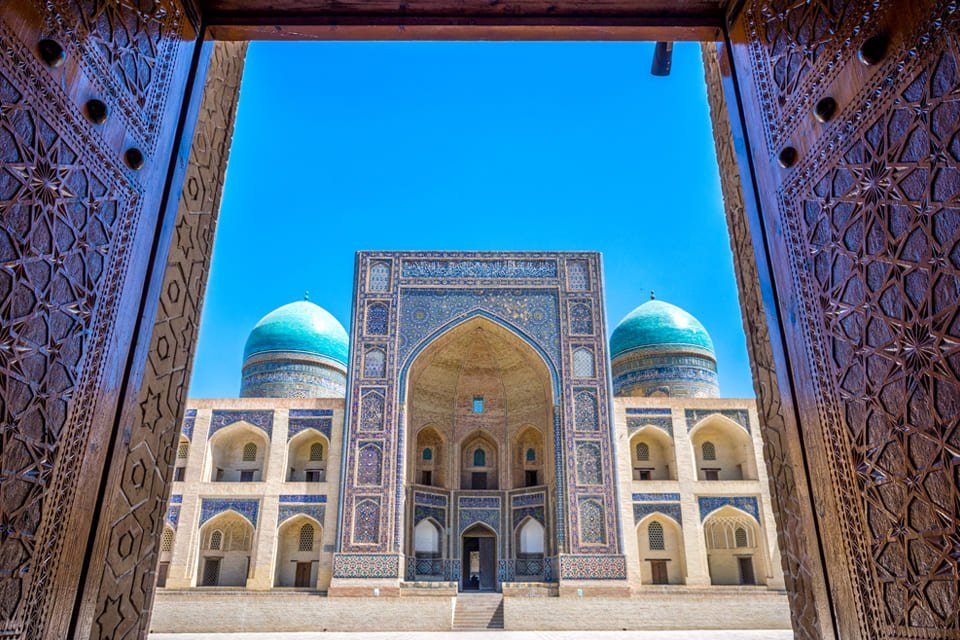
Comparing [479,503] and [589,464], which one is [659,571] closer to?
[589,464]

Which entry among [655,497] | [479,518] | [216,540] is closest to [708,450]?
[655,497]

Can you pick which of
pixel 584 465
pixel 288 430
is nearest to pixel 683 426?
pixel 584 465

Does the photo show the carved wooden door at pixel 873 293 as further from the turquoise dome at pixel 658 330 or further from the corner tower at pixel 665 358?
the turquoise dome at pixel 658 330

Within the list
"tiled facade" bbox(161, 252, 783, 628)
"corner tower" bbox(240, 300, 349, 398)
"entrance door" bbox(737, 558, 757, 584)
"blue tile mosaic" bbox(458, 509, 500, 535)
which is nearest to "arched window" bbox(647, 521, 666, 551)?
"tiled facade" bbox(161, 252, 783, 628)

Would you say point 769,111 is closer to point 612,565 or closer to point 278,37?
point 278,37

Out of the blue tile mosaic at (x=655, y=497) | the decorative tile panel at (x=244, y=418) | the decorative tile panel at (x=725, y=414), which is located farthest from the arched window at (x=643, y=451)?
the decorative tile panel at (x=244, y=418)

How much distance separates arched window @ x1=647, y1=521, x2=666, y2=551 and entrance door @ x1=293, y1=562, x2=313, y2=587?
775 centimetres

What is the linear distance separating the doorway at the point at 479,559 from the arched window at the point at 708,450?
220 inches

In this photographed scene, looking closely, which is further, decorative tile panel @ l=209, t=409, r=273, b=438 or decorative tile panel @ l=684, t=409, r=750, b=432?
decorative tile panel @ l=684, t=409, r=750, b=432

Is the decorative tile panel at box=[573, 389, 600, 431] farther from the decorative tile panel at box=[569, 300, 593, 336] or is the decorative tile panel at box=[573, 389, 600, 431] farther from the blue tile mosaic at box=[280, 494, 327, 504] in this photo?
the blue tile mosaic at box=[280, 494, 327, 504]

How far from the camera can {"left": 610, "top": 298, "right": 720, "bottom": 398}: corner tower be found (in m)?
20.9

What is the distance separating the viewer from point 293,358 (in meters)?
21.1

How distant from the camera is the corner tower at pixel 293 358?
2097 centimetres

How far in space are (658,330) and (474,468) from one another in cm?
754
